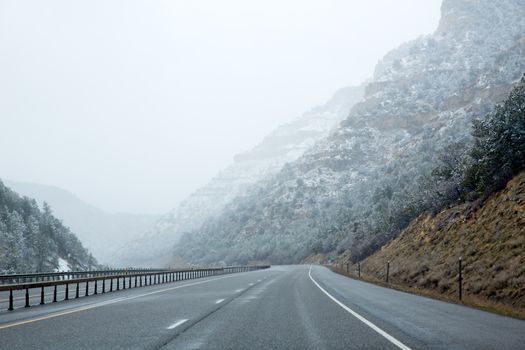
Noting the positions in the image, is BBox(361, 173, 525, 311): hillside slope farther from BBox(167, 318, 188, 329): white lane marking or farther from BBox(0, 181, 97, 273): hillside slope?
BBox(0, 181, 97, 273): hillside slope

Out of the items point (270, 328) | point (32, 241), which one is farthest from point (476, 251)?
point (32, 241)

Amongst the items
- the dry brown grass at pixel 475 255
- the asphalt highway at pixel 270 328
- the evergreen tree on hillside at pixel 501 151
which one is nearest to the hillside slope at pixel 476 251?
the dry brown grass at pixel 475 255

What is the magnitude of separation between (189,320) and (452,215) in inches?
1063

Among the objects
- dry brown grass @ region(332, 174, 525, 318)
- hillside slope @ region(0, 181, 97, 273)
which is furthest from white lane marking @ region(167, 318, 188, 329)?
hillside slope @ region(0, 181, 97, 273)

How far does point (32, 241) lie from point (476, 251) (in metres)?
83.5

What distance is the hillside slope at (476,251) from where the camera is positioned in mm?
19328

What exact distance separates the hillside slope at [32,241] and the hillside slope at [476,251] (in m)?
52.7

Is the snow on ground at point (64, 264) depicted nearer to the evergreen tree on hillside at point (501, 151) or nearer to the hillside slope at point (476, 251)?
the hillside slope at point (476, 251)

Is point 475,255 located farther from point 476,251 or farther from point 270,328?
point 270,328

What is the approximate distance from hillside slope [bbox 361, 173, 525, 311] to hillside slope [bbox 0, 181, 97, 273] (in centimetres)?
5268

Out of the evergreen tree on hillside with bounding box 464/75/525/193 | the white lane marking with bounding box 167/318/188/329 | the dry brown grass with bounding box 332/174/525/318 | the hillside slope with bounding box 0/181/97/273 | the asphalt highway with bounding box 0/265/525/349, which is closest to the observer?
the asphalt highway with bounding box 0/265/525/349

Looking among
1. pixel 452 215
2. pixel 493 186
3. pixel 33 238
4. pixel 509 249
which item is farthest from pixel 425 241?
pixel 33 238

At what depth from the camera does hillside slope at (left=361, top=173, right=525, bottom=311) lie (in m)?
19.3

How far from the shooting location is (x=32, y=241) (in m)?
94.7
